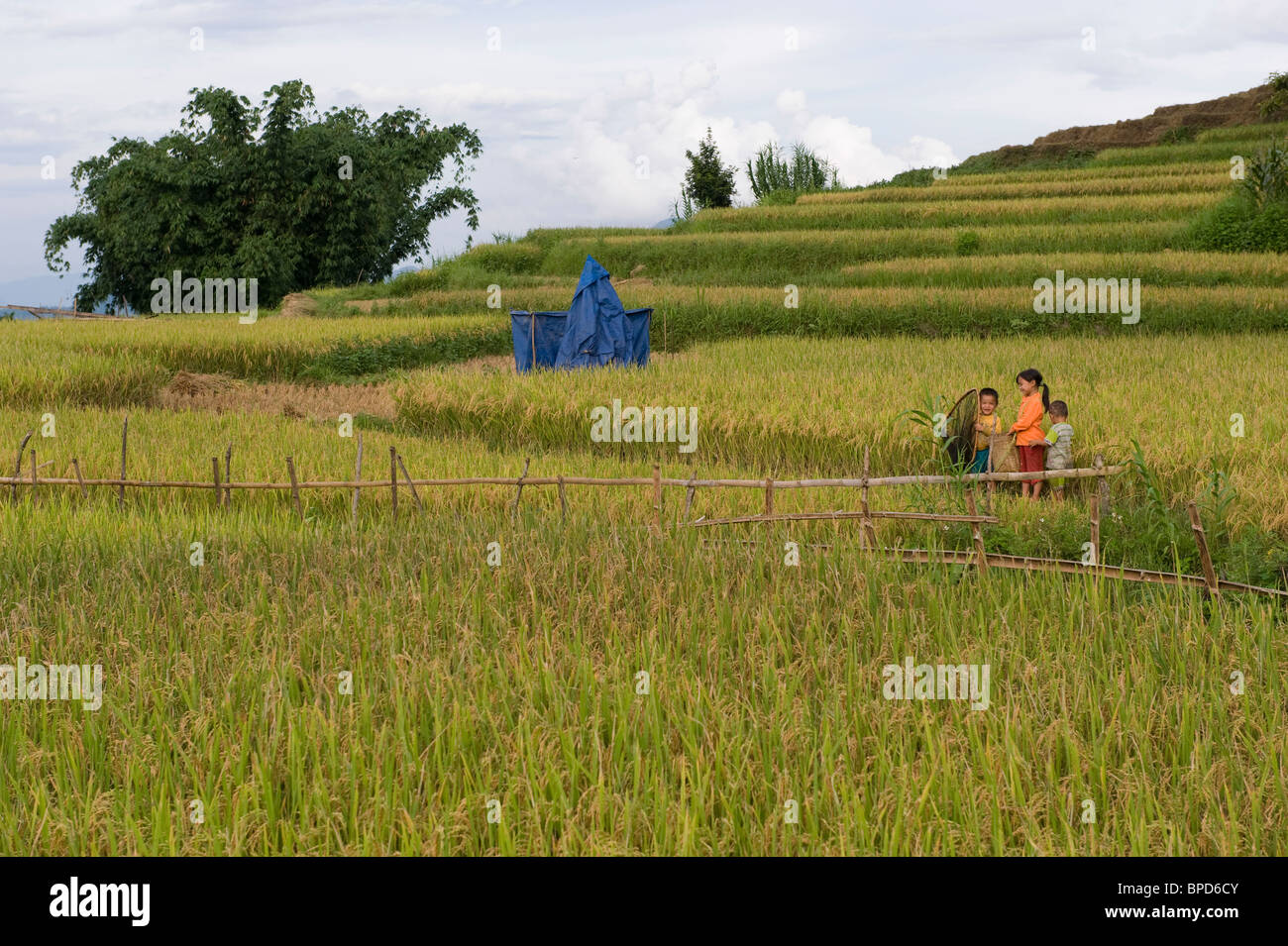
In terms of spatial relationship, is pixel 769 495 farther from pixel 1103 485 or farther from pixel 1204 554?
pixel 1204 554

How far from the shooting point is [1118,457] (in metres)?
7.47

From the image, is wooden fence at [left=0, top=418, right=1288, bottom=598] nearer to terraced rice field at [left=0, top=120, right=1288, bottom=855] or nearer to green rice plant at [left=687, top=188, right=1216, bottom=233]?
terraced rice field at [left=0, top=120, right=1288, bottom=855]

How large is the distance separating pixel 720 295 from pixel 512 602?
1451cm

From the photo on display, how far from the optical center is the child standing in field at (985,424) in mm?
7766

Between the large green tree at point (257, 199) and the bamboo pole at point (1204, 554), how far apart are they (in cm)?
2648

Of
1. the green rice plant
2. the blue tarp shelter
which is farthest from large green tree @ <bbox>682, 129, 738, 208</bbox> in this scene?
the blue tarp shelter

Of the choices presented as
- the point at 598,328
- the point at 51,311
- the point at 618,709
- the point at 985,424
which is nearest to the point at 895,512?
the point at 985,424

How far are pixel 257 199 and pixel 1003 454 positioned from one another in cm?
2565

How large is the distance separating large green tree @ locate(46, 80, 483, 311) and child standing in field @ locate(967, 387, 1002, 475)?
2341cm

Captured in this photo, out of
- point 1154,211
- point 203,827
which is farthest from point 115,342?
point 1154,211

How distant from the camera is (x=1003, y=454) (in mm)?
7695

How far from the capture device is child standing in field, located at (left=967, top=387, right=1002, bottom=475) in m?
7.77

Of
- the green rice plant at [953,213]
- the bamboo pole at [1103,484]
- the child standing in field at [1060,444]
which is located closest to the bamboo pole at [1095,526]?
the bamboo pole at [1103,484]

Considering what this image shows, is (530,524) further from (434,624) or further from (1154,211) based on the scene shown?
(1154,211)
